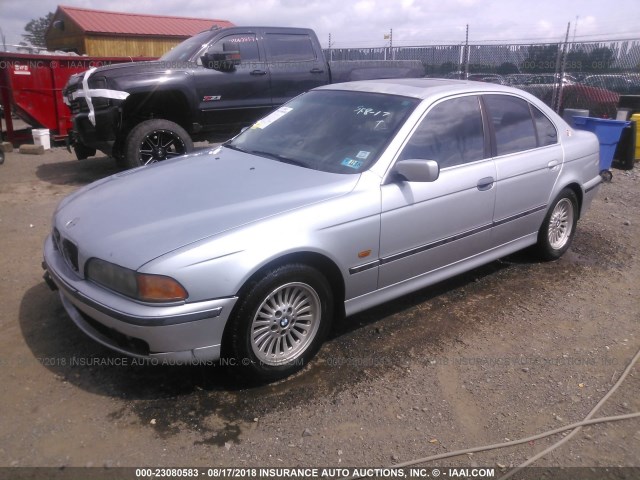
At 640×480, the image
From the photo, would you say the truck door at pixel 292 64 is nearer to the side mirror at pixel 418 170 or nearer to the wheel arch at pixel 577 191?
the wheel arch at pixel 577 191

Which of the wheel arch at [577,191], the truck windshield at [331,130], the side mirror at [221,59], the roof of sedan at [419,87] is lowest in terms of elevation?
the wheel arch at [577,191]

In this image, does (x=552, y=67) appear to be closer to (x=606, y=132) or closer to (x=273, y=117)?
(x=606, y=132)

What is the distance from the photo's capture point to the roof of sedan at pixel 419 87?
3879 mm

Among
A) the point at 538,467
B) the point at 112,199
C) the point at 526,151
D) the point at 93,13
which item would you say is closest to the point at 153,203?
the point at 112,199

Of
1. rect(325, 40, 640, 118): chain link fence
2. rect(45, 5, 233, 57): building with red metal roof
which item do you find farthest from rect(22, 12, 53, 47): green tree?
rect(325, 40, 640, 118): chain link fence

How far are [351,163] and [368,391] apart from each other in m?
1.39

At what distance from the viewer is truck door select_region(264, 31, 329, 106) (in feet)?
27.1

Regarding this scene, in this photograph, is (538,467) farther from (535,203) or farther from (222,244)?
(535,203)

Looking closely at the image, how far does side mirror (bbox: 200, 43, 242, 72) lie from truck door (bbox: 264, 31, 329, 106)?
2.31 feet

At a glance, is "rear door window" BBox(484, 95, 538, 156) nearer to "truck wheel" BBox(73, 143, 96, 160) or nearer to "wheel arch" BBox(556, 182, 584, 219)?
"wheel arch" BBox(556, 182, 584, 219)

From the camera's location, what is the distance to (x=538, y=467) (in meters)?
2.56

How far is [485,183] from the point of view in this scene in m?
3.91

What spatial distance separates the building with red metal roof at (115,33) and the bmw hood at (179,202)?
66.3 ft

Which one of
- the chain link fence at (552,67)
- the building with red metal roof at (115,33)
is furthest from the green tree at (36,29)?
the chain link fence at (552,67)
